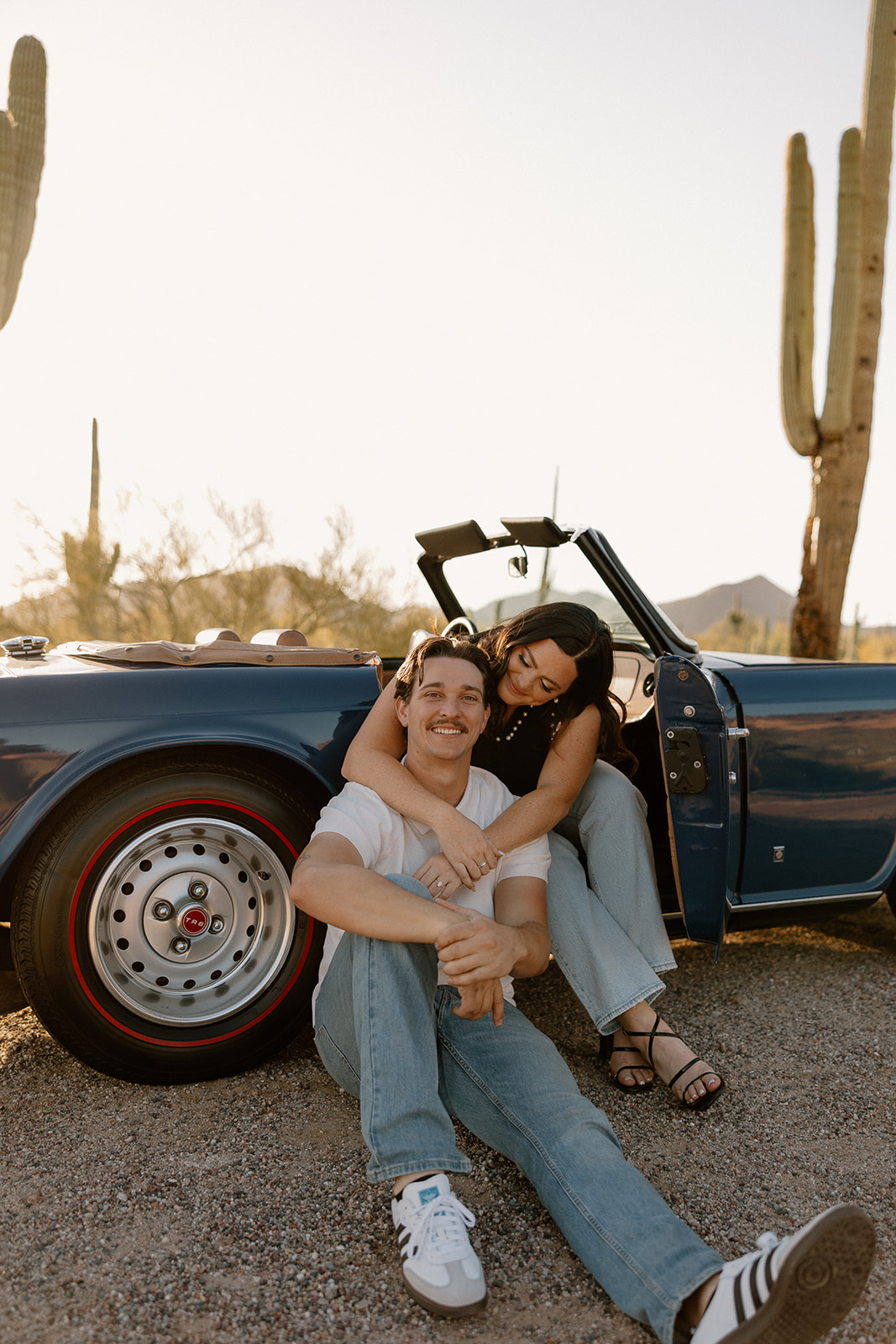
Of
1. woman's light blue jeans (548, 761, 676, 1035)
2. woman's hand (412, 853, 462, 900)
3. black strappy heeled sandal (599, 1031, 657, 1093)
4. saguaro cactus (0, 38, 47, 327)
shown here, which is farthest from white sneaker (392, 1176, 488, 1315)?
saguaro cactus (0, 38, 47, 327)

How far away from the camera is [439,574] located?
425 cm

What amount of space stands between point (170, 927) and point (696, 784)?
1632 mm

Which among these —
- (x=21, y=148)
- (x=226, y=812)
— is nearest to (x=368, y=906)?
(x=226, y=812)

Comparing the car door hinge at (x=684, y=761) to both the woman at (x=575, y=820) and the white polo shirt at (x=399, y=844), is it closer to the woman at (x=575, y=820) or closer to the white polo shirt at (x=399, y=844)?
the woman at (x=575, y=820)

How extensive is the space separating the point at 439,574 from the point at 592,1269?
118 inches

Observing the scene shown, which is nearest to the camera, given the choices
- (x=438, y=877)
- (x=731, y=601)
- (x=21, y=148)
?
(x=438, y=877)

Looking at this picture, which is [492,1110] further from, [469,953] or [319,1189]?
[319,1189]

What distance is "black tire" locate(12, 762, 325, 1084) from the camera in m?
2.48

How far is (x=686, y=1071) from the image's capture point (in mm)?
2588

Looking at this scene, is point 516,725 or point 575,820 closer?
point 575,820

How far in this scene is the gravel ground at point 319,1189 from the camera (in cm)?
176

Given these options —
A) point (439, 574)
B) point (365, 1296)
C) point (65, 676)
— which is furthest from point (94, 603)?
point (365, 1296)

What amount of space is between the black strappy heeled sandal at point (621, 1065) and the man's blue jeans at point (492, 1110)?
575 mm

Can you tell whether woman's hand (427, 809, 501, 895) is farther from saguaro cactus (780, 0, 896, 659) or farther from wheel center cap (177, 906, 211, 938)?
saguaro cactus (780, 0, 896, 659)
